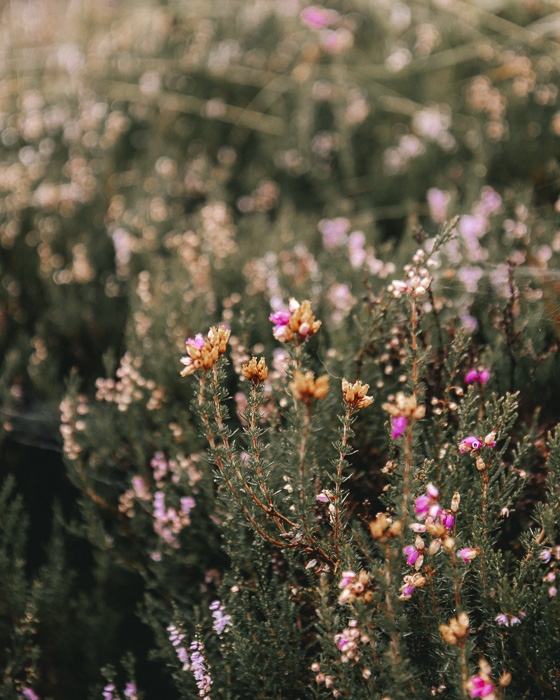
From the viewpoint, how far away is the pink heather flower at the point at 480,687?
892 millimetres

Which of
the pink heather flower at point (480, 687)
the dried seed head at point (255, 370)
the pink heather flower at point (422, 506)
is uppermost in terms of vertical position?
the dried seed head at point (255, 370)

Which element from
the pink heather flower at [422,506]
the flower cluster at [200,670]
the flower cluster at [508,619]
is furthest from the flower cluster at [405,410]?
the flower cluster at [200,670]

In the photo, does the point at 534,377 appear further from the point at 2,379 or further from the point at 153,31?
the point at 153,31

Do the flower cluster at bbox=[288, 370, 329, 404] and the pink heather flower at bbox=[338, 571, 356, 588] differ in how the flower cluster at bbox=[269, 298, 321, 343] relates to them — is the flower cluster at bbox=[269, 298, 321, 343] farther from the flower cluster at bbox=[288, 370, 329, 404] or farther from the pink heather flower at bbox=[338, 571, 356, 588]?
the pink heather flower at bbox=[338, 571, 356, 588]

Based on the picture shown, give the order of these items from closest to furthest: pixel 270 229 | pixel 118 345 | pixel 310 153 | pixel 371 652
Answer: pixel 371 652 < pixel 118 345 < pixel 270 229 < pixel 310 153

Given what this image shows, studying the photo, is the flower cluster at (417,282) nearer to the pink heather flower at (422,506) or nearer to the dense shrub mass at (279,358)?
the dense shrub mass at (279,358)

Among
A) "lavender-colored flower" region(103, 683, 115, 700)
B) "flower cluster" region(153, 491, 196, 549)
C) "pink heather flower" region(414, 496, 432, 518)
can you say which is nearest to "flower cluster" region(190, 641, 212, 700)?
"lavender-colored flower" region(103, 683, 115, 700)

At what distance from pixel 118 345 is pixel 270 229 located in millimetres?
940

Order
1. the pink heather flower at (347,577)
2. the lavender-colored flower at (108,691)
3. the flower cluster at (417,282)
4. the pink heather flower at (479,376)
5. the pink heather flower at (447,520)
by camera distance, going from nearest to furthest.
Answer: the pink heather flower at (347,577)
the pink heather flower at (447,520)
the flower cluster at (417,282)
the lavender-colored flower at (108,691)
the pink heather flower at (479,376)

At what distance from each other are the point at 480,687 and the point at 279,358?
68 cm

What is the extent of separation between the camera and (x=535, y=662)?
3.91ft

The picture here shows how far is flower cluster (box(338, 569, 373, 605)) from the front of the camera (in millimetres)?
981

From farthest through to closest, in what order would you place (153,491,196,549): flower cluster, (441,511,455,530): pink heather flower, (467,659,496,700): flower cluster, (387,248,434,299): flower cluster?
1. (153,491,196,549): flower cluster
2. (387,248,434,299): flower cluster
3. (441,511,455,530): pink heather flower
4. (467,659,496,700): flower cluster

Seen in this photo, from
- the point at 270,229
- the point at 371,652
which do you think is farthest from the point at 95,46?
the point at 371,652
